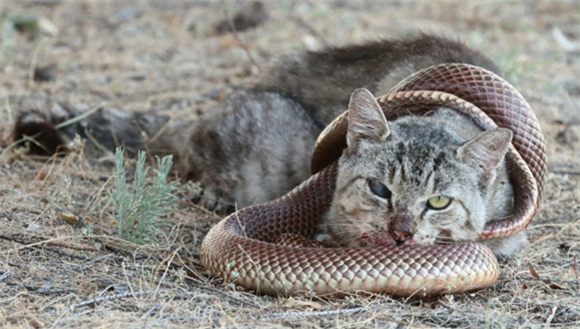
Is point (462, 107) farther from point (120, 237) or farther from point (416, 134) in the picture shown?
point (120, 237)

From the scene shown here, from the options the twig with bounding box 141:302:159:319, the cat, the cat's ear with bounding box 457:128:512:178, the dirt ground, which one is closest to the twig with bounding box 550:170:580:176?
the dirt ground

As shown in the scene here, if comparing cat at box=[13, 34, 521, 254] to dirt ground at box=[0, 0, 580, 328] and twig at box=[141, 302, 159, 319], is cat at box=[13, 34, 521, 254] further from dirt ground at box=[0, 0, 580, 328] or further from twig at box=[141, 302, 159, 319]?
twig at box=[141, 302, 159, 319]

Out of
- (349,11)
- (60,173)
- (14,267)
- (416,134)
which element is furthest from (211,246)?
(349,11)

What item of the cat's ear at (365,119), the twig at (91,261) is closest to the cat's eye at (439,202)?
the cat's ear at (365,119)

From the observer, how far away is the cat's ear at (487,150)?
436 centimetres

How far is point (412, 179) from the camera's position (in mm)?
4398

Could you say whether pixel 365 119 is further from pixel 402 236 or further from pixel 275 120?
pixel 275 120

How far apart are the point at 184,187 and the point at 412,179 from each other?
219 cm

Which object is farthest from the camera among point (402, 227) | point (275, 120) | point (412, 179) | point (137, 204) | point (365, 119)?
point (275, 120)

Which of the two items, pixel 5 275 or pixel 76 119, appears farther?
pixel 76 119

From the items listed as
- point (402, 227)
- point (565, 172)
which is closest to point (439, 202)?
point (402, 227)

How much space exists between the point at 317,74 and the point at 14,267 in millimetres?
3036

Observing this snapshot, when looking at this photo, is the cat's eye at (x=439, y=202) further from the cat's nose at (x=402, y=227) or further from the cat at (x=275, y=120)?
the cat at (x=275, y=120)

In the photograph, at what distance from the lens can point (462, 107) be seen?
4859 mm
